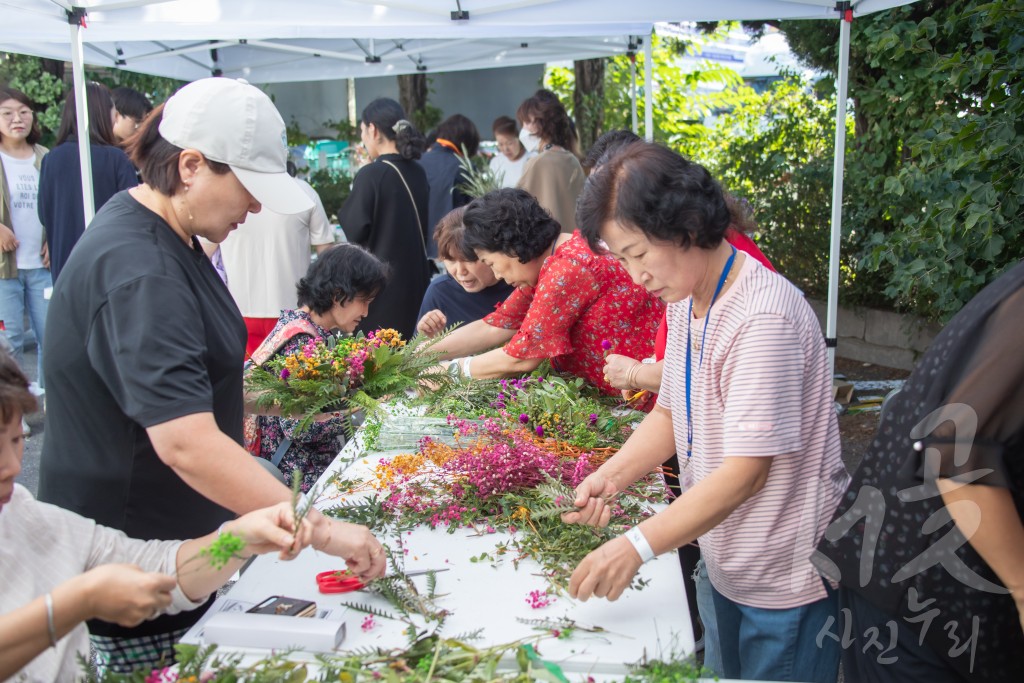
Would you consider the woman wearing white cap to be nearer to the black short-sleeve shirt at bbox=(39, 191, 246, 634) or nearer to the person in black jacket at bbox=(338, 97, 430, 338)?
the black short-sleeve shirt at bbox=(39, 191, 246, 634)

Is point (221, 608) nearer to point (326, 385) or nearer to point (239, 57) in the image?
point (326, 385)

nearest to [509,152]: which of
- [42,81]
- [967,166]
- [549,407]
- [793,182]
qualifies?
[793,182]

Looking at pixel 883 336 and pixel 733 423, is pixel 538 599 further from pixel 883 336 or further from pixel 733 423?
pixel 883 336

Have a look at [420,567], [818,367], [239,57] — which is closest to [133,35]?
[239,57]

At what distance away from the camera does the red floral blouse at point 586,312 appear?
2.91 m

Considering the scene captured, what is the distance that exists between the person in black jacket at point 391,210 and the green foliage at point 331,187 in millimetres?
4527

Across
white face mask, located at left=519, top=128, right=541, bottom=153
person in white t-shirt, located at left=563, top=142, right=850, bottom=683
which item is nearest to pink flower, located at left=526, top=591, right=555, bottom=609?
person in white t-shirt, located at left=563, top=142, right=850, bottom=683

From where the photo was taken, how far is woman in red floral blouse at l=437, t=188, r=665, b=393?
9.59ft

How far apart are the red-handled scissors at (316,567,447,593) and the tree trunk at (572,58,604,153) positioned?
368 inches

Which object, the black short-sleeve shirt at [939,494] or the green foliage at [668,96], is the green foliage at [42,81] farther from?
the black short-sleeve shirt at [939,494]

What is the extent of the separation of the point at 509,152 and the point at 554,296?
4.98 meters

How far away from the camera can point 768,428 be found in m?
1.66

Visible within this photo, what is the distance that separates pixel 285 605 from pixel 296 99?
43.4 feet

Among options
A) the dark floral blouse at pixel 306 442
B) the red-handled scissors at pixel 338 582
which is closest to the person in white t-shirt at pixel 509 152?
the dark floral blouse at pixel 306 442
